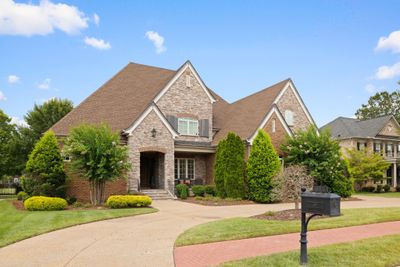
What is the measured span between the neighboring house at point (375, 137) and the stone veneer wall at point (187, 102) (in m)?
19.4

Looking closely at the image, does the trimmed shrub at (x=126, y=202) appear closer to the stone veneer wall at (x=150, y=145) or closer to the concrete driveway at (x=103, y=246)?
the concrete driveway at (x=103, y=246)

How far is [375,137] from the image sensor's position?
38906mm

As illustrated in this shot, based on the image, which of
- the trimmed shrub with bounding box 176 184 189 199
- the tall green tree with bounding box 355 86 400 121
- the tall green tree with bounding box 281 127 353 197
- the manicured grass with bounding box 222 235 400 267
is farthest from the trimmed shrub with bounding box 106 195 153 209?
the tall green tree with bounding box 355 86 400 121

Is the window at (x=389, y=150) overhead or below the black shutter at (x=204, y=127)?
below

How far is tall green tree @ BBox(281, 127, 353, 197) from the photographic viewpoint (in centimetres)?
2223

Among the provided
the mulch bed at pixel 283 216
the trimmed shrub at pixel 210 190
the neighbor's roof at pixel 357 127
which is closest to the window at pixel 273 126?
the trimmed shrub at pixel 210 190

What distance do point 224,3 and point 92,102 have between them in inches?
550

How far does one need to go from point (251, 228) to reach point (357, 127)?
116 ft

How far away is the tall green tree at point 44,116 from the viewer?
33.1m

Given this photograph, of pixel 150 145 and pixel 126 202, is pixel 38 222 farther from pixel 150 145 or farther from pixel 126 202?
pixel 150 145

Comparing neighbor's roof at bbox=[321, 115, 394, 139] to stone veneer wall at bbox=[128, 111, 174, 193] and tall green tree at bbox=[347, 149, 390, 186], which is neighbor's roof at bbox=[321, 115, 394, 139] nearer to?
tall green tree at bbox=[347, 149, 390, 186]

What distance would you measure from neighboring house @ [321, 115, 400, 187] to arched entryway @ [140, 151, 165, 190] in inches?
913

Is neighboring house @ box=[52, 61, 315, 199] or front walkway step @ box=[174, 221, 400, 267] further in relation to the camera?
neighboring house @ box=[52, 61, 315, 199]

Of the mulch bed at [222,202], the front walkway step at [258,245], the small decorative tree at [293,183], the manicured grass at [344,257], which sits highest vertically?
the small decorative tree at [293,183]
